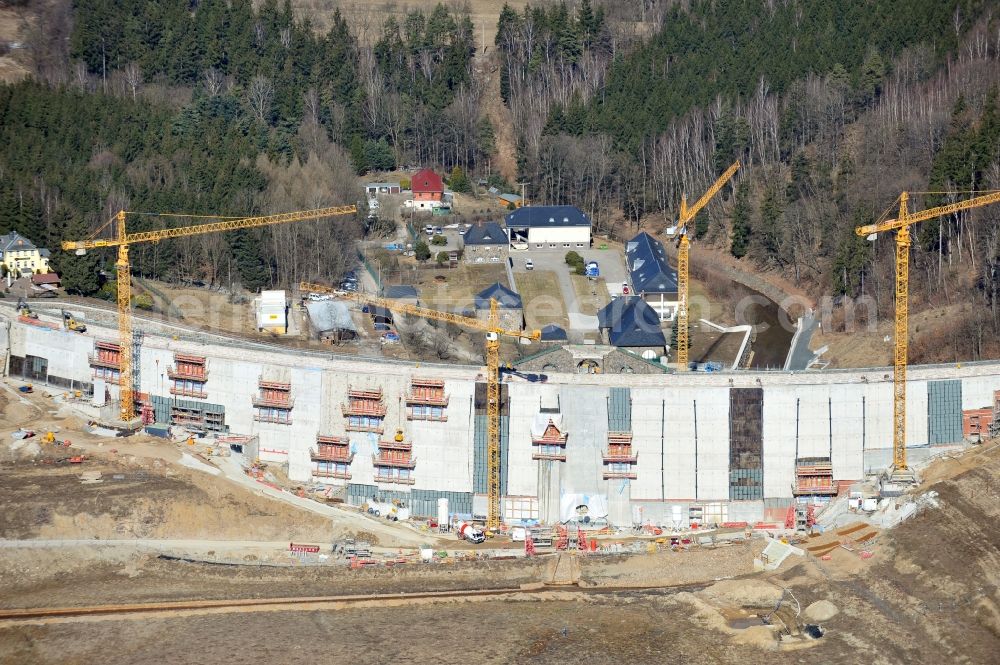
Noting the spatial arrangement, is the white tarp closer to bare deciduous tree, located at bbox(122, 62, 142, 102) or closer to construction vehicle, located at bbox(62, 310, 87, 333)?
construction vehicle, located at bbox(62, 310, 87, 333)

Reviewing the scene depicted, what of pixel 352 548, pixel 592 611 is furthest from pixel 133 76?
pixel 592 611

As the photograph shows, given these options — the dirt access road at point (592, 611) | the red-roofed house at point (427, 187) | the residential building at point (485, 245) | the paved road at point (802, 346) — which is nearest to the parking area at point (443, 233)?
the residential building at point (485, 245)

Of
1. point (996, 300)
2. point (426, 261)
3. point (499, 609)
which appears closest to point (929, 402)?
point (996, 300)

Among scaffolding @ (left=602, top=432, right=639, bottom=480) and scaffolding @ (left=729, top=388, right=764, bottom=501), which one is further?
scaffolding @ (left=729, top=388, right=764, bottom=501)

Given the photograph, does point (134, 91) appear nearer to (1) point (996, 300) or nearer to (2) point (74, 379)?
(2) point (74, 379)

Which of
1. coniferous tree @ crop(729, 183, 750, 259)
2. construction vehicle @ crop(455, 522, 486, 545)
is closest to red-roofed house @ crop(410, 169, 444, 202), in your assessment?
coniferous tree @ crop(729, 183, 750, 259)

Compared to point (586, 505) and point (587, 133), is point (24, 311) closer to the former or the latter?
point (586, 505)

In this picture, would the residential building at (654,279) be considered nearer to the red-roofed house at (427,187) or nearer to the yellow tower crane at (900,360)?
the red-roofed house at (427,187)
